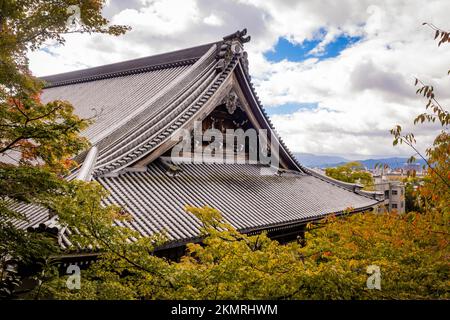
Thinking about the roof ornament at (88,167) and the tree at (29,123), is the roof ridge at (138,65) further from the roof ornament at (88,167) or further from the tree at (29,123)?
the tree at (29,123)

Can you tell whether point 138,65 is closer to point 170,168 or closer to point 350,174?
point 170,168

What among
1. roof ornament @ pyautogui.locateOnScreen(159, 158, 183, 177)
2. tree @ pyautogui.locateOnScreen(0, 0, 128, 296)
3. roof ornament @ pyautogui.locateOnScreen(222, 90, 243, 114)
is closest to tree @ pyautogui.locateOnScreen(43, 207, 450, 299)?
tree @ pyautogui.locateOnScreen(0, 0, 128, 296)

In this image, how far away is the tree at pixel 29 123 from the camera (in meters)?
3.69

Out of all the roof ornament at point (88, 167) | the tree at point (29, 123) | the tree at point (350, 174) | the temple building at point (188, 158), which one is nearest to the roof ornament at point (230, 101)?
the temple building at point (188, 158)

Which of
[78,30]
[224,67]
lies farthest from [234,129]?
[78,30]

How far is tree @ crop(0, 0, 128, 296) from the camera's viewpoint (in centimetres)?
369

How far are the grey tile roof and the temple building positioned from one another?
35 mm

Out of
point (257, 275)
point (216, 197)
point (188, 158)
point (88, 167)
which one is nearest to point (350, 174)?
point (188, 158)

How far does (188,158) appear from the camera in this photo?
10.7 metres

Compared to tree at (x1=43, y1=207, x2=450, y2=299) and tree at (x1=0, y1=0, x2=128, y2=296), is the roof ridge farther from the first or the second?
tree at (x1=43, y1=207, x2=450, y2=299)

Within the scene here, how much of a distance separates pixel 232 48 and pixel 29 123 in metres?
10.5

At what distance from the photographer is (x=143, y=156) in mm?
8812

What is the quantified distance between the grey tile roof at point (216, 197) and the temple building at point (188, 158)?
35 millimetres
